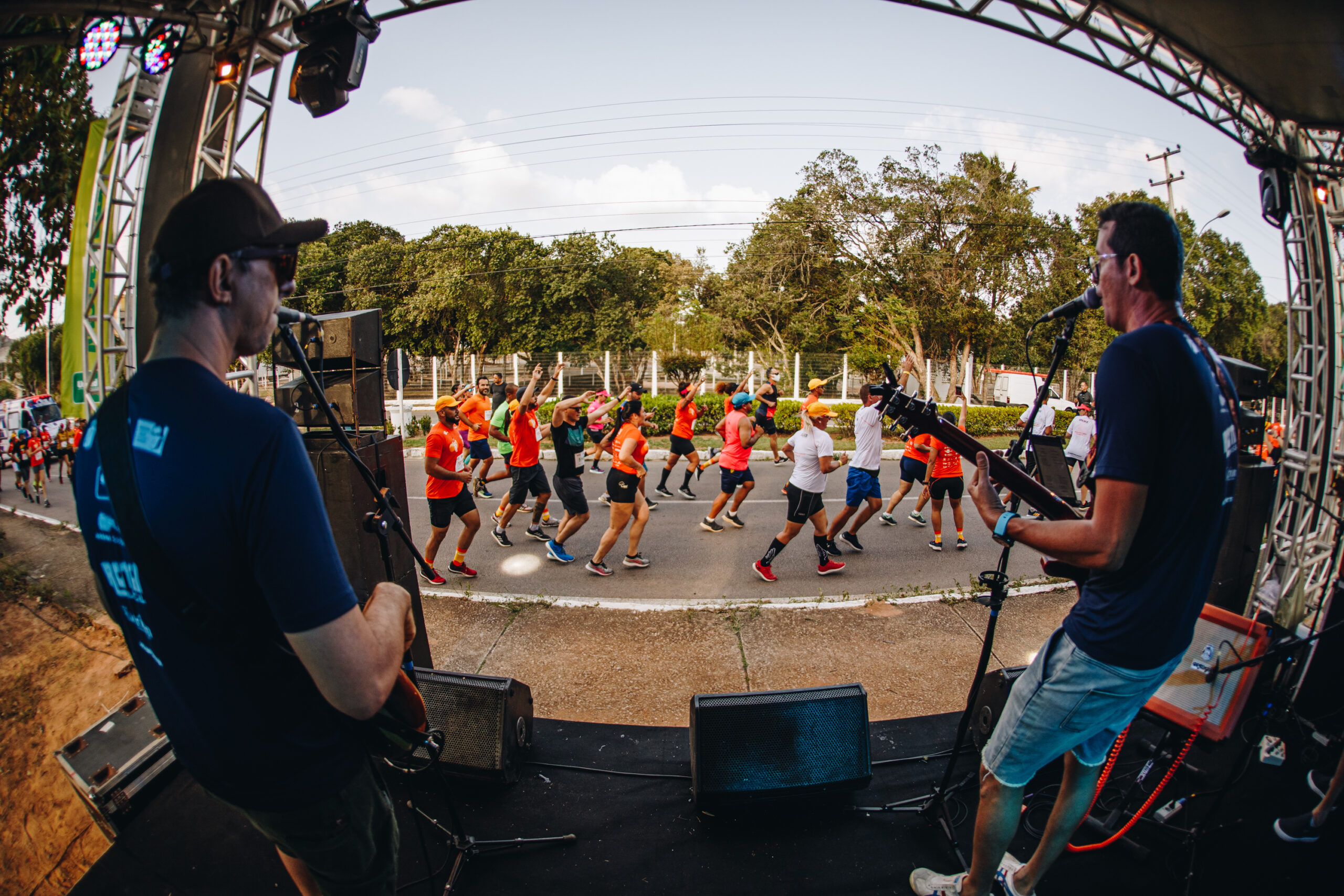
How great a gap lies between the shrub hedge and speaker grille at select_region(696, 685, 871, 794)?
15.6 meters

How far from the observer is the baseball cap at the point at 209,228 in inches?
45.1

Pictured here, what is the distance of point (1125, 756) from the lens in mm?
3332

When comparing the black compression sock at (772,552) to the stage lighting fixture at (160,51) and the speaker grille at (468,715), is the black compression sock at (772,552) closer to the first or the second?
the speaker grille at (468,715)

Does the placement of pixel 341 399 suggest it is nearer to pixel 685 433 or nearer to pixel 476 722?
pixel 476 722

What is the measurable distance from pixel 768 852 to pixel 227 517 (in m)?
2.57

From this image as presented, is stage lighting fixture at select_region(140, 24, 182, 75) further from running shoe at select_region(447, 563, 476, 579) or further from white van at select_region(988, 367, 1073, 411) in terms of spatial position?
white van at select_region(988, 367, 1073, 411)

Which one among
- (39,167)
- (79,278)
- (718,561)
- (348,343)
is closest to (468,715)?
(348,343)

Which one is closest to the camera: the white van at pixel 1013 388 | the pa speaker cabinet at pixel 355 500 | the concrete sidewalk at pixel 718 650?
the pa speaker cabinet at pixel 355 500

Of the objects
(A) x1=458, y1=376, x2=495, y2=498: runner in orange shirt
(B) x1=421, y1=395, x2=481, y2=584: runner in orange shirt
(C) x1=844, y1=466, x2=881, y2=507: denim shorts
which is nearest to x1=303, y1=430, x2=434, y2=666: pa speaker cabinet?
(B) x1=421, y1=395, x2=481, y2=584: runner in orange shirt

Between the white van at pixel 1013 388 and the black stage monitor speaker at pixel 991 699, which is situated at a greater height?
the white van at pixel 1013 388

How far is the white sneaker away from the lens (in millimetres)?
2307

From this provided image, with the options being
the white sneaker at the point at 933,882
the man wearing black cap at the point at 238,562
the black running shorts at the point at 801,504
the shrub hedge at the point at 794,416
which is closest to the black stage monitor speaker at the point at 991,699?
the white sneaker at the point at 933,882

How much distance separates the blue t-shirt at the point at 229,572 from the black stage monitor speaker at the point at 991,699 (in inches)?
114

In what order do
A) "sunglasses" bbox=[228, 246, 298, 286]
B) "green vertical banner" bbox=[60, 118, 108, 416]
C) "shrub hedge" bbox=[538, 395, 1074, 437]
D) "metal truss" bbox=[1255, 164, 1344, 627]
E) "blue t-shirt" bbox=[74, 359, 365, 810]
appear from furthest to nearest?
"shrub hedge" bbox=[538, 395, 1074, 437] → "green vertical banner" bbox=[60, 118, 108, 416] → "metal truss" bbox=[1255, 164, 1344, 627] → "sunglasses" bbox=[228, 246, 298, 286] → "blue t-shirt" bbox=[74, 359, 365, 810]
